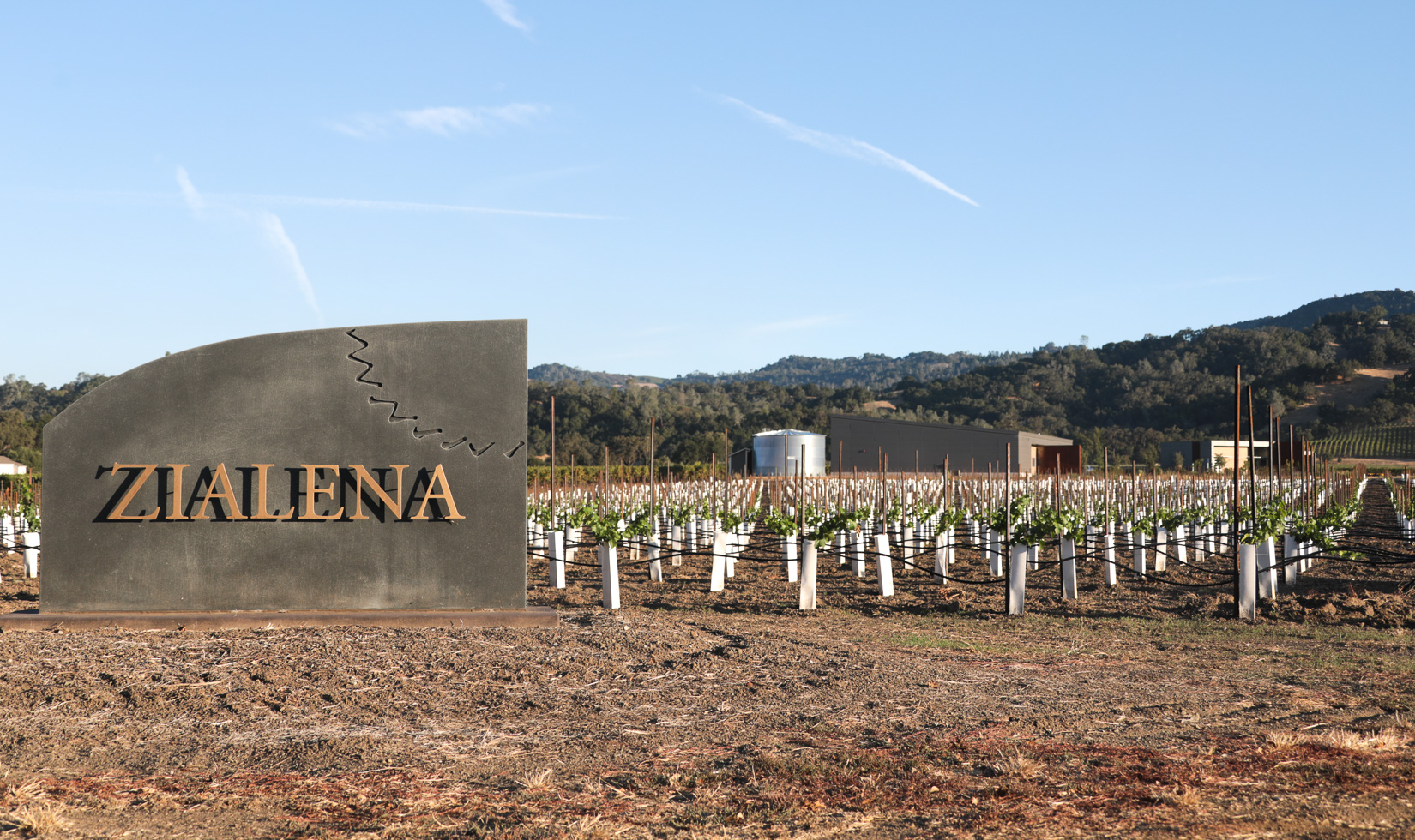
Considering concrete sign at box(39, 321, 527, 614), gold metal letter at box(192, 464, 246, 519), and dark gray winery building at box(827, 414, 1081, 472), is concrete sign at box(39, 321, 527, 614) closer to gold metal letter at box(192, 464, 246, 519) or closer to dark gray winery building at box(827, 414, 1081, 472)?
gold metal letter at box(192, 464, 246, 519)

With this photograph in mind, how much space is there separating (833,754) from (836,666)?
2347mm

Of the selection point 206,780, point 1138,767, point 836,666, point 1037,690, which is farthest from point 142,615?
point 1138,767

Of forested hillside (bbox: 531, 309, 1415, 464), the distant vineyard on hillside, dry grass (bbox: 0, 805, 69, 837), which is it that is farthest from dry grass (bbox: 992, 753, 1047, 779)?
the distant vineyard on hillside

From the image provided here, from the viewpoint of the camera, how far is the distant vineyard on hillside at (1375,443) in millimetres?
74875

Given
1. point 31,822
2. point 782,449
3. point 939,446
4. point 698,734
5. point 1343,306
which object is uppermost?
point 1343,306

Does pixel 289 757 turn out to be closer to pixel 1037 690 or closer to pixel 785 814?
pixel 785 814

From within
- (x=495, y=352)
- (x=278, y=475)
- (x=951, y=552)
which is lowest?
(x=951, y=552)

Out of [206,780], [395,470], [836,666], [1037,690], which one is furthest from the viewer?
[395,470]

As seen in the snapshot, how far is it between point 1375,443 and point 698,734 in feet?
292

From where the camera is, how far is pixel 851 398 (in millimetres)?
106188

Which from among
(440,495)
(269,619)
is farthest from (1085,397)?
(269,619)

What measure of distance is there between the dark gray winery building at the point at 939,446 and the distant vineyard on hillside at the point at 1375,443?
25.7 metres

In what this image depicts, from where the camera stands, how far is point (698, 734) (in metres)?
5.78

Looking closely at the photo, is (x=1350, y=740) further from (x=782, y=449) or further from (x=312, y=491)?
(x=782, y=449)
